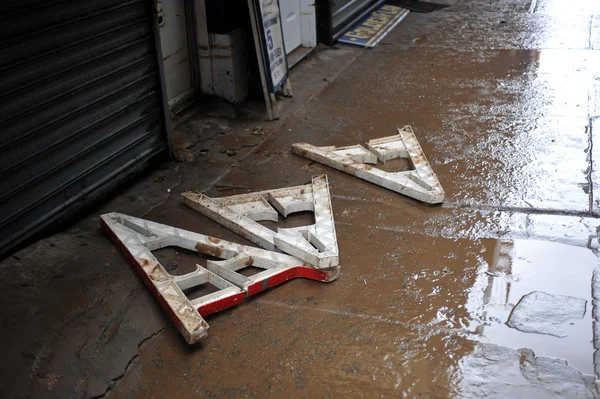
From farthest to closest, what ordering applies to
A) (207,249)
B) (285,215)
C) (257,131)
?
(257,131) < (285,215) < (207,249)

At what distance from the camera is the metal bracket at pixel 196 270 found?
333 cm

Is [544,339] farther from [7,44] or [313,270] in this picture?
[7,44]

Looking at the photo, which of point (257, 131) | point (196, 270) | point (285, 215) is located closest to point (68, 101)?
point (196, 270)

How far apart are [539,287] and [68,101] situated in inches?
119

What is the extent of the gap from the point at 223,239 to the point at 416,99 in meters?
3.08

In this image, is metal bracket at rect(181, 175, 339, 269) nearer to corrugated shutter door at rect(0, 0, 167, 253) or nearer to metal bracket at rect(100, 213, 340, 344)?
metal bracket at rect(100, 213, 340, 344)

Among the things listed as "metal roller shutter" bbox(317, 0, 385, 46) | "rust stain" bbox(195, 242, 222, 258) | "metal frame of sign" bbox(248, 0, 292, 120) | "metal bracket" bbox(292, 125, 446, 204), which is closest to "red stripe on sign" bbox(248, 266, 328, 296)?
"rust stain" bbox(195, 242, 222, 258)

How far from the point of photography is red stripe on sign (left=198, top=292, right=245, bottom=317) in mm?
3383

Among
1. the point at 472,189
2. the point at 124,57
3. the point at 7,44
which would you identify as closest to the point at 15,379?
the point at 7,44

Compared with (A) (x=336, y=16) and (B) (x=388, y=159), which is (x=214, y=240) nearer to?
(B) (x=388, y=159)

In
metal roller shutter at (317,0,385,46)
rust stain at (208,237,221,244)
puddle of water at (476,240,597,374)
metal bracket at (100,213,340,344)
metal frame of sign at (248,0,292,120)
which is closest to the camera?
puddle of water at (476,240,597,374)

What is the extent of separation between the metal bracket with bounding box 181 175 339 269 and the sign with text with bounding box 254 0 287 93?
169 centimetres

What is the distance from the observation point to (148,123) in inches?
195

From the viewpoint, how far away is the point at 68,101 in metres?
4.09
